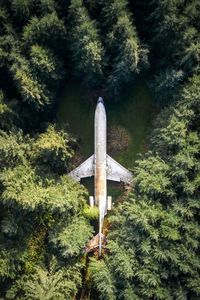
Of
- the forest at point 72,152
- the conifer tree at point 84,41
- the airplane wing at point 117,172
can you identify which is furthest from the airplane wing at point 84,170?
the conifer tree at point 84,41

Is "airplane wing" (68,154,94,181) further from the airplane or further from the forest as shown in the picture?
the forest

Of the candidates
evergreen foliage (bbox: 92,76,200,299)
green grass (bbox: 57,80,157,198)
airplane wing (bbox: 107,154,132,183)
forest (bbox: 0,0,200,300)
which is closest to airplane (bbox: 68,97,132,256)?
airplane wing (bbox: 107,154,132,183)

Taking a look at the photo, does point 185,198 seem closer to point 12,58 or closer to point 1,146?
point 1,146

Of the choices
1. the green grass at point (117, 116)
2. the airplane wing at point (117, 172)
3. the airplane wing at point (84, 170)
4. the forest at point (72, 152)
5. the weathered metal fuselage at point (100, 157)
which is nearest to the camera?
the forest at point (72, 152)

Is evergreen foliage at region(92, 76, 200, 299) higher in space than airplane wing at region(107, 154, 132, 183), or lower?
lower

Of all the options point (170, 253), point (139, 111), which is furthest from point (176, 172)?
point (139, 111)

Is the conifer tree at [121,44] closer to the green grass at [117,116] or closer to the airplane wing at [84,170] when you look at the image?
the green grass at [117,116]
